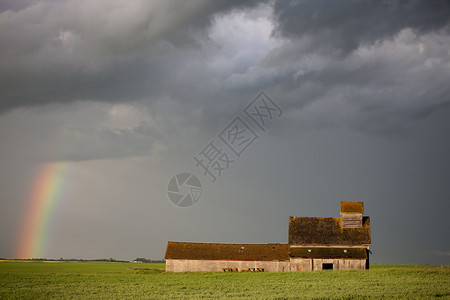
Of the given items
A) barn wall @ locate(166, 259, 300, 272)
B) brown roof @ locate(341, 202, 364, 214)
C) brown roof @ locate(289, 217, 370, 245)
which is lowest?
barn wall @ locate(166, 259, 300, 272)

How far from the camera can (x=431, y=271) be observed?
4291cm

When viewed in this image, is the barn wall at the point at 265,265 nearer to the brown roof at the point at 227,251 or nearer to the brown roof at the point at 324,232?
the brown roof at the point at 227,251

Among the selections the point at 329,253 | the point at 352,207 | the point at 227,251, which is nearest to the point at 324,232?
the point at 329,253

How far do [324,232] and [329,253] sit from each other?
331 cm

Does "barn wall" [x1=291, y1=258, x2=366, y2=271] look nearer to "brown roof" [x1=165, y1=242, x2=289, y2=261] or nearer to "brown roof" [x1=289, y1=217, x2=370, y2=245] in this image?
"brown roof" [x1=165, y1=242, x2=289, y2=261]

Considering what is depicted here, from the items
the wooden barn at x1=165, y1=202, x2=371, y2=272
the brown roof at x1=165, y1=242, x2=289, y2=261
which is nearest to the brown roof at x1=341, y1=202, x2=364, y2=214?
the wooden barn at x1=165, y1=202, x2=371, y2=272

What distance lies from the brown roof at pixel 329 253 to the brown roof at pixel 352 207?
574cm

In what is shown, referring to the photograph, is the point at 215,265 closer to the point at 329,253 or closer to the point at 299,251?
the point at 299,251

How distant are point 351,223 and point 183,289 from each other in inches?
1256

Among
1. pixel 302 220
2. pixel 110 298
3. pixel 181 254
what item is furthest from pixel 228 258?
pixel 110 298

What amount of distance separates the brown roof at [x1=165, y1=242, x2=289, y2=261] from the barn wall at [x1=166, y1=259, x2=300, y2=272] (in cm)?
52

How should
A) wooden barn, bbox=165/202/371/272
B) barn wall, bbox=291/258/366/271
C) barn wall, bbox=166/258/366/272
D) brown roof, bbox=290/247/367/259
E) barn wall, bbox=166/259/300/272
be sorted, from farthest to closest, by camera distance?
barn wall, bbox=166/259/300/272
wooden barn, bbox=165/202/371/272
brown roof, bbox=290/247/367/259
barn wall, bbox=166/258/366/272
barn wall, bbox=291/258/366/271

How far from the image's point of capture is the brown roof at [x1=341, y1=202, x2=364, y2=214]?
5969 cm

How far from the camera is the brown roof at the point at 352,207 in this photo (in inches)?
2350
